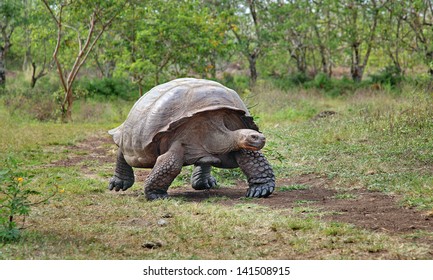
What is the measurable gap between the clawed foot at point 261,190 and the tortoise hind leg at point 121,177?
160cm

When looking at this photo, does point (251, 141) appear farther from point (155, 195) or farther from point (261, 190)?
point (155, 195)

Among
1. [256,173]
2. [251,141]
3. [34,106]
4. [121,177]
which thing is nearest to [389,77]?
[34,106]

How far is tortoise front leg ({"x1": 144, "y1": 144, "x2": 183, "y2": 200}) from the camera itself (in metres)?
6.47

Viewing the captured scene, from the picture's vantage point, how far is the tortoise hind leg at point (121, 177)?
742cm

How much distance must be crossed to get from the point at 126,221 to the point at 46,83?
20.9 metres

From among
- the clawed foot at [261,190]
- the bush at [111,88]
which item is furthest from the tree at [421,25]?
the clawed foot at [261,190]

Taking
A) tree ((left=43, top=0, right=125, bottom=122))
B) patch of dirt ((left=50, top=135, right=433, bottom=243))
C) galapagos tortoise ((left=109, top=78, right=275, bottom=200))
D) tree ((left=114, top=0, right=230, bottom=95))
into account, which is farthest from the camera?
tree ((left=114, top=0, right=230, bottom=95))

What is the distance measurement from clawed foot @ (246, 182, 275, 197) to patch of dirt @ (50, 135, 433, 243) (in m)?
0.07

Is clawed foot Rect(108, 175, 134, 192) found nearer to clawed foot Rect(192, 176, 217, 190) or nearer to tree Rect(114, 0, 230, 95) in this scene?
clawed foot Rect(192, 176, 217, 190)

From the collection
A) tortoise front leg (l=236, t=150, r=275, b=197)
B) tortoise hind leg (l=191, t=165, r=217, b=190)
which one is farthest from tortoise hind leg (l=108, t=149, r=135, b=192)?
tortoise front leg (l=236, t=150, r=275, b=197)

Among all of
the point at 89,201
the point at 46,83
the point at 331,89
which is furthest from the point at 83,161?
the point at 46,83

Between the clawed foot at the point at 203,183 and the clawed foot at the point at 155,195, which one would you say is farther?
the clawed foot at the point at 203,183

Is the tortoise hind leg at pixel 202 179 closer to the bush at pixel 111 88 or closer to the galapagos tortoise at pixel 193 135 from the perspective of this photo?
the galapagos tortoise at pixel 193 135

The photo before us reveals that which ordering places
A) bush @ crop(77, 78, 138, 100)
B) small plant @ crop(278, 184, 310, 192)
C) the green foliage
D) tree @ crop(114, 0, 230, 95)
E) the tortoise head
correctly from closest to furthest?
the tortoise head
small plant @ crop(278, 184, 310, 192)
tree @ crop(114, 0, 230, 95)
the green foliage
bush @ crop(77, 78, 138, 100)
